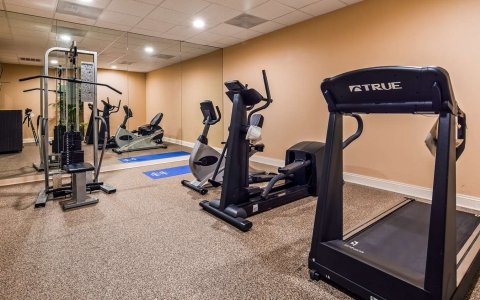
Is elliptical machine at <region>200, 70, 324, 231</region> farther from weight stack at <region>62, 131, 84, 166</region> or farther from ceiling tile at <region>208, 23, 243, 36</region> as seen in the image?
ceiling tile at <region>208, 23, 243, 36</region>

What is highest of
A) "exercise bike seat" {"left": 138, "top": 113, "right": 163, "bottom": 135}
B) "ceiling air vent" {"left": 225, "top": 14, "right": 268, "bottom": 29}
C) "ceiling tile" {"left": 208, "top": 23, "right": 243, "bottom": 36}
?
"ceiling tile" {"left": 208, "top": 23, "right": 243, "bottom": 36}

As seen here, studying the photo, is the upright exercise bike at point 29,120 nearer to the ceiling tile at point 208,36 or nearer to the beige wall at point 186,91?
the beige wall at point 186,91

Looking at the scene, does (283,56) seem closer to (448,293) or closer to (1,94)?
(448,293)

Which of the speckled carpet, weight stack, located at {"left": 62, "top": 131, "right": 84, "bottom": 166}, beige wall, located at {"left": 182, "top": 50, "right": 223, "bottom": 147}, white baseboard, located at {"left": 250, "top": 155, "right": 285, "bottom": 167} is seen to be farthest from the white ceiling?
the speckled carpet

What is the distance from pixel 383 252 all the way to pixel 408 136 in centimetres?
243

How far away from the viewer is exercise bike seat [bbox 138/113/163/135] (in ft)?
21.3

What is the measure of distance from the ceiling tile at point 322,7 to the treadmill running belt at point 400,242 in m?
3.10

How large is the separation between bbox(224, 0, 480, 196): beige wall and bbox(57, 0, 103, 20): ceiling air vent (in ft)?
10.1

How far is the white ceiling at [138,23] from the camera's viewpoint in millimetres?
4044

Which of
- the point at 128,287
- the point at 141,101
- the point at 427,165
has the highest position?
the point at 141,101

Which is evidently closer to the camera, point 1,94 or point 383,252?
point 383,252

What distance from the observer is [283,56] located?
17.4 feet

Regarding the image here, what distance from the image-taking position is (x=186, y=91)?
6805 mm

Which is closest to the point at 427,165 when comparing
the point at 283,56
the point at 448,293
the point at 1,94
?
the point at 448,293
